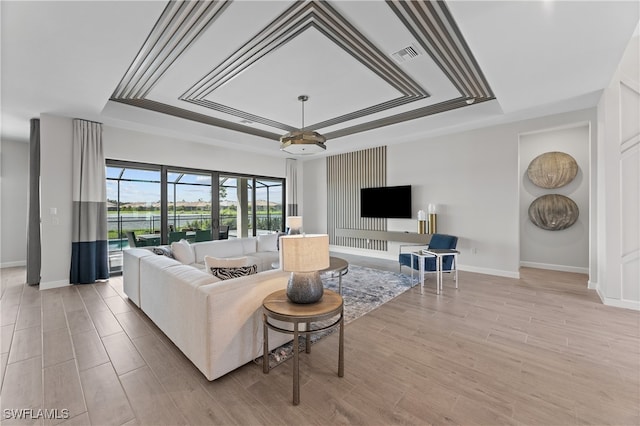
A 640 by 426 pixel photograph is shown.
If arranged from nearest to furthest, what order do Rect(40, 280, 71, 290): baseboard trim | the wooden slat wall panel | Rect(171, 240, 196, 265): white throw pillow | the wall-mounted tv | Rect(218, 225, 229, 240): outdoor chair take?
Rect(171, 240, 196, 265): white throw pillow, Rect(40, 280, 71, 290): baseboard trim, the wall-mounted tv, Rect(218, 225, 229, 240): outdoor chair, the wooden slat wall panel

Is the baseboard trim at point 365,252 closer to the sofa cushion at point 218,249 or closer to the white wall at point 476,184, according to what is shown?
the white wall at point 476,184

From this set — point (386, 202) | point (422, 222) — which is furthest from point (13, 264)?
point (422, 222)

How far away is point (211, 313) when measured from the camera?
75.0 inches

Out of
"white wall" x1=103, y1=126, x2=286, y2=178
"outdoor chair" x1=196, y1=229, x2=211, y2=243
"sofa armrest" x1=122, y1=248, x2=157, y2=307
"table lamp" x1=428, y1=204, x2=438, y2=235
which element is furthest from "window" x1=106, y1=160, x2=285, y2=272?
"table lamp" x1=428, y1=204, x2=438, y2=235

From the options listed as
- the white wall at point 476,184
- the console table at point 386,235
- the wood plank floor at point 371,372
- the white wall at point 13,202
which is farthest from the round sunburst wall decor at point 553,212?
the white wall at point 13,202

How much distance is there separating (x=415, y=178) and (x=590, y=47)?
144 inches

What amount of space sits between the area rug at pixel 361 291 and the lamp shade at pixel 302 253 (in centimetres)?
95

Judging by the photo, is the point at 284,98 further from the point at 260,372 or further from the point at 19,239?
the point at 19,239

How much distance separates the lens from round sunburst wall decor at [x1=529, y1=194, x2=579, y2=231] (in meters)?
5.16

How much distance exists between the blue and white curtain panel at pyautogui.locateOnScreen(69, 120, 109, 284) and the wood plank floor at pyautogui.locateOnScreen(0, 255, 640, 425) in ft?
3.79

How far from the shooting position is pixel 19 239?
5.71 metres

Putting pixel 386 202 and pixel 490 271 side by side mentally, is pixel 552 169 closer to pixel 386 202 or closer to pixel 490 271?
pixel 490 271

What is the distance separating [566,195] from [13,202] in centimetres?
1151

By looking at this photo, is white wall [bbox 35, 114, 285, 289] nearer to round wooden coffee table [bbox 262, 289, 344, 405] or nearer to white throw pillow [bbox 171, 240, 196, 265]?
white throw pillow [bbox 171, 240, 196, 265]
